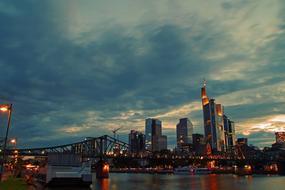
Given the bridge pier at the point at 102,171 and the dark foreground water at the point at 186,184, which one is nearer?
the dark foreground water at the point at 186,184

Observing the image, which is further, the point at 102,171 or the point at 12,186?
the point at 102,171

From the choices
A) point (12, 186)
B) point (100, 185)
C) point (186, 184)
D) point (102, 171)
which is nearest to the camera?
point (12, 186)

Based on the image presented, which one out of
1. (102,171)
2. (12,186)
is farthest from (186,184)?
(12,186)

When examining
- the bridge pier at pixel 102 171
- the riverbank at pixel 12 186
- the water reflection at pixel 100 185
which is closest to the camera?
the riverbank at pixel 12 186

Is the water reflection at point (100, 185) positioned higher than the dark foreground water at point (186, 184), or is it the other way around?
the dark foreground water at point (186, 184)

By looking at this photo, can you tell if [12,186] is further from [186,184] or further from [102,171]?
[102,171]

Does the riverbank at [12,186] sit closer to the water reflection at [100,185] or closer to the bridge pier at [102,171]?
the water reflection at [100,185]

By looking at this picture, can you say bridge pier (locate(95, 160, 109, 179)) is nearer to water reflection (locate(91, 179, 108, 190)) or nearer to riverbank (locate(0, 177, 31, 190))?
water reflection (locate(91, 179, 108, 190))

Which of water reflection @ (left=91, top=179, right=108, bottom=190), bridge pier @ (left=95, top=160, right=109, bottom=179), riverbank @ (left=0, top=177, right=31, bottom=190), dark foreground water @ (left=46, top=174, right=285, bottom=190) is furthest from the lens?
bridge pier @ (left=95, top=160, right=109, bottom=179)

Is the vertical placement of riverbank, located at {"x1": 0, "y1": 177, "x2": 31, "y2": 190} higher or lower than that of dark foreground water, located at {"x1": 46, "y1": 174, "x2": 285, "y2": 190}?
higher

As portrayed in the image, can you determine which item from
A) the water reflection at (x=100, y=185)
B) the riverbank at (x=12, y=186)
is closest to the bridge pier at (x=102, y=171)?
the water reflection at (x=100, y=185)

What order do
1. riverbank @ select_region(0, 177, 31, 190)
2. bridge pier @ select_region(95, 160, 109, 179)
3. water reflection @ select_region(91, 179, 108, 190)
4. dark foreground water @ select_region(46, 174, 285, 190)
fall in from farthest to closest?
bridge pier @ select_region(95, 160, 109, 179) → dark foreground water @ select_region(46, 174, 285, 190) → water reflection @ select_region(91, 179, 108, 190) → riverbank @ select_region(0, 177, 31, 190)

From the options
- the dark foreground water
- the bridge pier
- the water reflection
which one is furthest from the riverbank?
the bridge pier

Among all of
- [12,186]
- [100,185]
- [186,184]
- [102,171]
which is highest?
[102,171]
